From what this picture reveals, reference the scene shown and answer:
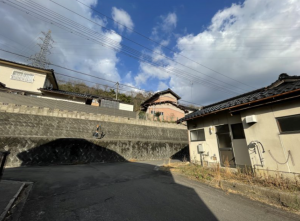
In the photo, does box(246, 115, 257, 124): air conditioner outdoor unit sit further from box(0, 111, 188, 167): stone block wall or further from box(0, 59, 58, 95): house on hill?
box(0, 59, 58, 95): house on hill

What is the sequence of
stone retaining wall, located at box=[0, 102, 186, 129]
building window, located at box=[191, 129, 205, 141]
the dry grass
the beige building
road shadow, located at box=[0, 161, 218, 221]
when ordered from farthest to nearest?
stone retaining wall, located at box=[0, 102, 186, 129], building window, located at box=[191, 129, 205, 141], the beige building, the dry grass, road shadow, located at box=[0, 161, 218, 221]

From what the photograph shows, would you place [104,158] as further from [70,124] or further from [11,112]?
[11,112]

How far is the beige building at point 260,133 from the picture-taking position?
3.94 meters

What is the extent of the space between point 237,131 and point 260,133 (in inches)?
42.7

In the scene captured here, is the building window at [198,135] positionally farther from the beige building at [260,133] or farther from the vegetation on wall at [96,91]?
the vegetation on wall at [96,91]

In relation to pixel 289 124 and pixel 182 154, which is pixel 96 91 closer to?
pixel 182 154

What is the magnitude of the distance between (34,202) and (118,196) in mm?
1879

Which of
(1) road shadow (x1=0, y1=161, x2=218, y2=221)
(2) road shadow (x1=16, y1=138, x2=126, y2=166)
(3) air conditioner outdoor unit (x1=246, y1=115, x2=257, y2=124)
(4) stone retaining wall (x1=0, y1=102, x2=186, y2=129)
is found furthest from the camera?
(4) stone retaining wall (x1=0, y1=102, x2=186, y2=129)

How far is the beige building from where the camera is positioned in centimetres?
394

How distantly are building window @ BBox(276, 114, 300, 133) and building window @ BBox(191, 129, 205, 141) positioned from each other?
337 cm

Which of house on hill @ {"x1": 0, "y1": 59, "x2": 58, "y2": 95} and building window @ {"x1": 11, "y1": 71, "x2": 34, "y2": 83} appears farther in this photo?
building window @ {"x1": 11, "y1": 71, "x2": 34, "y2": 83}

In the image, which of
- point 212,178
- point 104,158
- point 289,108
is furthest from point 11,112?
point 289,108

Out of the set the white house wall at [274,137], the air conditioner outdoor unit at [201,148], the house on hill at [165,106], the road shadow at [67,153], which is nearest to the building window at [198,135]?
the air conditioner outdoor unit at [201,148]

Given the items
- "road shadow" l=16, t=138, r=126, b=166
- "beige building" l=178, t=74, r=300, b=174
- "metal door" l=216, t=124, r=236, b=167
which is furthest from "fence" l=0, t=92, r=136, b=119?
"metal door" l=216, t=124, r=236, b=167
